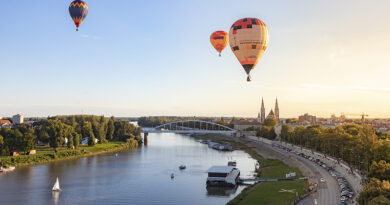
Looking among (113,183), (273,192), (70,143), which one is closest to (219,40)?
(273,192)

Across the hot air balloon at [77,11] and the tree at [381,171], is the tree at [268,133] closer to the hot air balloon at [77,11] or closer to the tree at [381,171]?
the hot air balloon at [77,11]

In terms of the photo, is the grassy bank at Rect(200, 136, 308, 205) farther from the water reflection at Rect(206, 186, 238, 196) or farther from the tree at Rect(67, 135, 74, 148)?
the tree at Rect(67, 135, 74, 148)

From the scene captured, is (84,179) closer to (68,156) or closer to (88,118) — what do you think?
(68,156)

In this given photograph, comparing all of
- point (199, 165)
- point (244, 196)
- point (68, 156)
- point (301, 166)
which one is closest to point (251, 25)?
point (244, 196)

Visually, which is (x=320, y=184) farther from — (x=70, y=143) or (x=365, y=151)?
(x=70, y=143)

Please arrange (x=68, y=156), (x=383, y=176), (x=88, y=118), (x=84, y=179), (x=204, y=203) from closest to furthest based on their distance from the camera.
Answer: (x=383, y=176)
(x=204, y=203)
(x=84, y=179)
(x=68, y=156)
(x=88, y=118)
